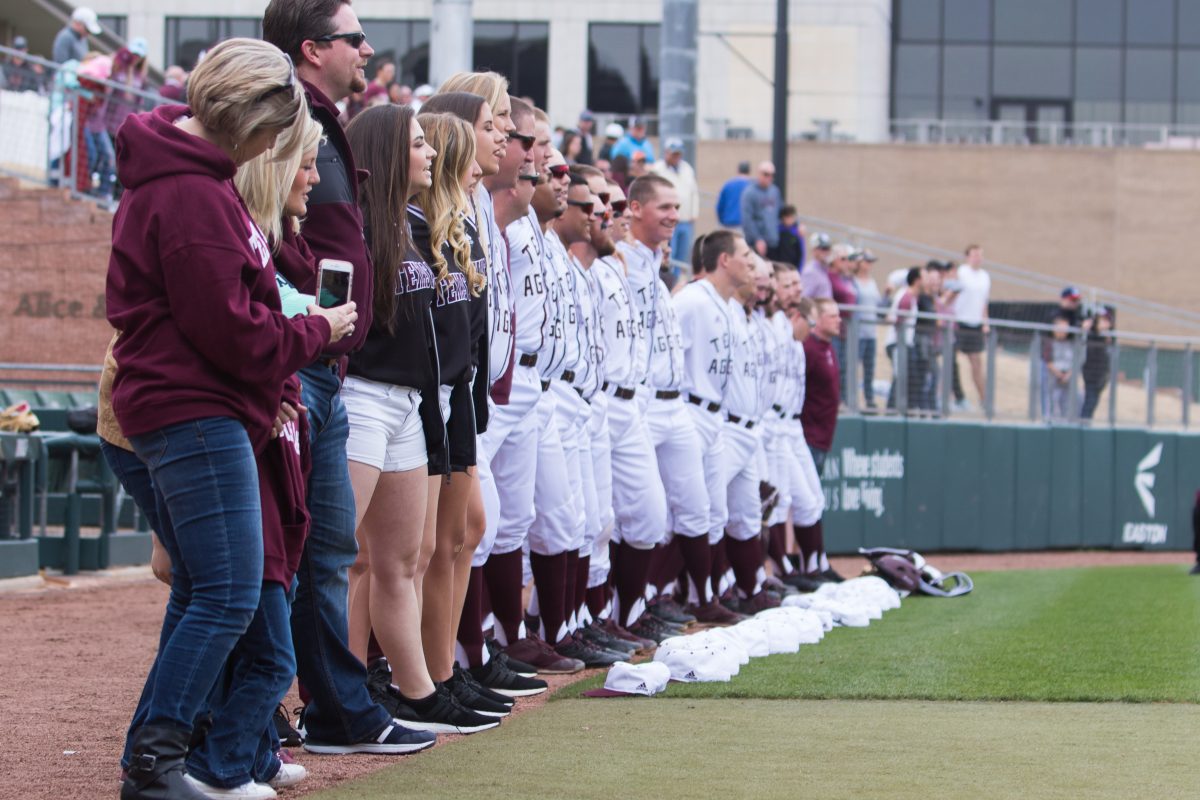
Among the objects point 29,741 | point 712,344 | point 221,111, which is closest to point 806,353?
point 712,344

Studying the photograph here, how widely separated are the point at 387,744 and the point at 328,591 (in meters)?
0.52

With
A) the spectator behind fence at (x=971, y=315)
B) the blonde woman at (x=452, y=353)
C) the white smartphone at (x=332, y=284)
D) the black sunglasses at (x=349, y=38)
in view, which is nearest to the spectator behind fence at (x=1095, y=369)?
the spectator behind fence at (x=971, y=315)

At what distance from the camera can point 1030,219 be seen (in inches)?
1341

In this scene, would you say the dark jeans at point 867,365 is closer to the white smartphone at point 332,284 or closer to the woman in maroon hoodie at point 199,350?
the white smartphone at point 332,284

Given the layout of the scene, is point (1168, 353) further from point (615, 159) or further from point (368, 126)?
point (368, 126)

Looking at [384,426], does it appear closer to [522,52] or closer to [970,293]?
[970,293]

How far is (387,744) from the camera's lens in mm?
5078

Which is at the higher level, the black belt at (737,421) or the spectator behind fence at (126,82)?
the spectator behind fence at (126,82)

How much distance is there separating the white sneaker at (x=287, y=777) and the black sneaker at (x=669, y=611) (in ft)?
15.1

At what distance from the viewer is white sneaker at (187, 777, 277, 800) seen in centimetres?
426

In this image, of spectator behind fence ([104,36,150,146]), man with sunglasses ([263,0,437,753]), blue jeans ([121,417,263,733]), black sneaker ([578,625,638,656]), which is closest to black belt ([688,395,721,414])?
black sneaker ([578,625,638,656])

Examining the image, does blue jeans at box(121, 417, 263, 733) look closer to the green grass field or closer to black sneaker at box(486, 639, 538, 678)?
the green grass field

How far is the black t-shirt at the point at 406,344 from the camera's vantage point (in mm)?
5332

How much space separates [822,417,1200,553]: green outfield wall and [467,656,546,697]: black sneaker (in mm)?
9689
